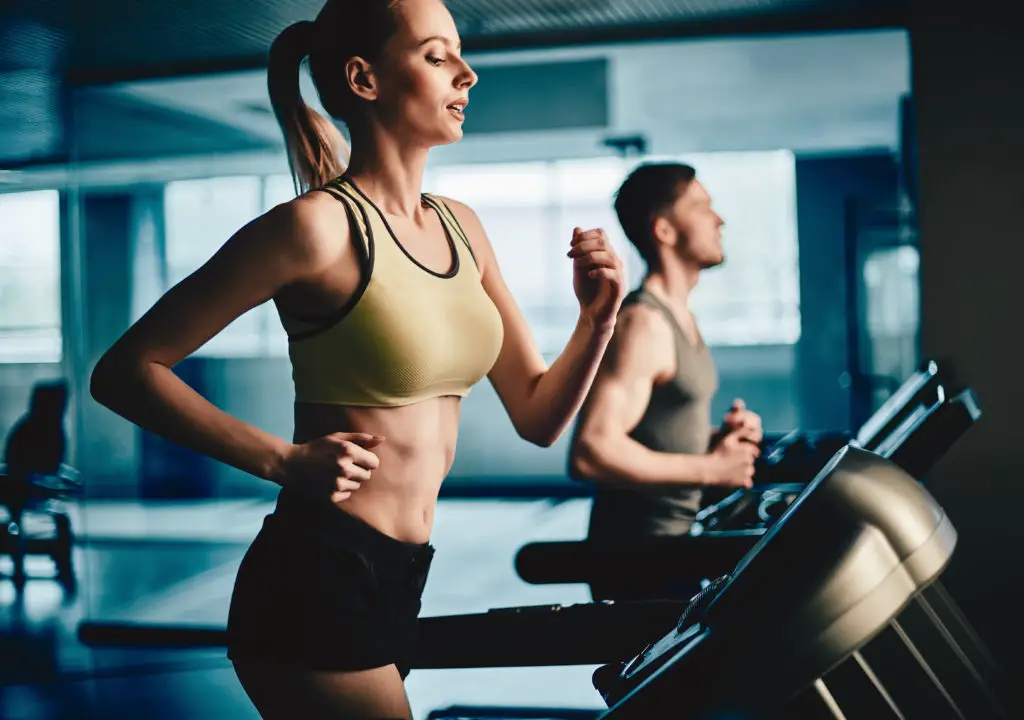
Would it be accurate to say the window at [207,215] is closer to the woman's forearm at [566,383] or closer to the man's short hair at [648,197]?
the man's short hair at [648,197]

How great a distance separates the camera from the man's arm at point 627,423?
196 centimetres

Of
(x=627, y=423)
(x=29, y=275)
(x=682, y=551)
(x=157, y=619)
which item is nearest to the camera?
(x=682, y=551)

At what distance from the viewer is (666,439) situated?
211 centimetres

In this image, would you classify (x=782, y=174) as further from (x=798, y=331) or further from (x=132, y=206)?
(x=132, y=206)

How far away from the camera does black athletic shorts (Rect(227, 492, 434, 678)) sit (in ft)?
3.49

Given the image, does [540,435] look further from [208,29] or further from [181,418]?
[208,29]

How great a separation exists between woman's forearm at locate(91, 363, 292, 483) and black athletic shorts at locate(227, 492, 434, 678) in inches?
3.2

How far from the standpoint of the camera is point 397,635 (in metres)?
1.12

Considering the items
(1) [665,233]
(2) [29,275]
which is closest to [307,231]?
(1) [665,233]

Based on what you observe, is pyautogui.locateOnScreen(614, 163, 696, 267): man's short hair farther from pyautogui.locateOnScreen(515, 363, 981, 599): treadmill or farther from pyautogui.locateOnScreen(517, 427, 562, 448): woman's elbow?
pyautogui.locateOnScreen(517, 427, 562, 448): woman's elbow

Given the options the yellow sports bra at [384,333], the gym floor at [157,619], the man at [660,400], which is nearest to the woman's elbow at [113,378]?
the yellow sports bra at [384,333]

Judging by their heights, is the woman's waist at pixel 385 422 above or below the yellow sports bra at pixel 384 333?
below

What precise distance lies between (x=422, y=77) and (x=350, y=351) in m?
0.31

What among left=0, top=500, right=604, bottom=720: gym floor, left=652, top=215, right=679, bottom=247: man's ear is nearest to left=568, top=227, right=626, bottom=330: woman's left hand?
left=652, top=215, right=679, bottom=247: man's ear
